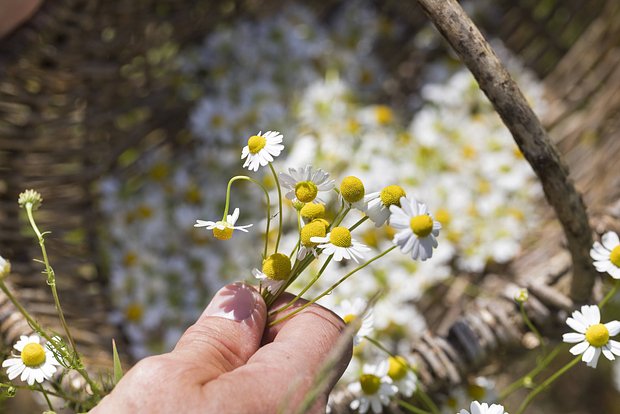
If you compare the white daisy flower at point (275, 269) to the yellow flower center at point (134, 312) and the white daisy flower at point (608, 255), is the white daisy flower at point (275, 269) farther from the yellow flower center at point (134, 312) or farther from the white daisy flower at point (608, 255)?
the yellow flower center at point (134, 312)

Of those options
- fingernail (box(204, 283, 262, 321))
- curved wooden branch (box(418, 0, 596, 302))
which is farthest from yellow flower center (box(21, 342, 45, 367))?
curved wooden branch (box(418, 0, 596, 302))

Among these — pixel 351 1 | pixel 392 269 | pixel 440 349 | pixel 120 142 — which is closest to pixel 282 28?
pixel 351 1

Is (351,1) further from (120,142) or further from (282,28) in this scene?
(120,142)

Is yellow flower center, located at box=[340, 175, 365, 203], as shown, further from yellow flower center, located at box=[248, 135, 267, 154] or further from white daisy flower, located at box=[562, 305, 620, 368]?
white daisy flower, located at box=[562, 305, 620, 368]

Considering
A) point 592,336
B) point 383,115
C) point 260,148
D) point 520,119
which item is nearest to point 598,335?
point 592,336

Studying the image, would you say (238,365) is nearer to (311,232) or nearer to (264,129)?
(311,232)

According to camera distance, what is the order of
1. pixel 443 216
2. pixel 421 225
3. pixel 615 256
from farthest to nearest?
1. pixel 443 216
2. pixel 615 256
3. pixel 421 225
